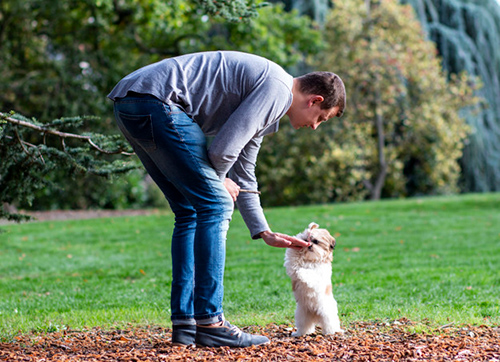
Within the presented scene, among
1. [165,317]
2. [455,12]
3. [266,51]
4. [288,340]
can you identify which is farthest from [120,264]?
[455,12]

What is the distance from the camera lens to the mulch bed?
126 inches

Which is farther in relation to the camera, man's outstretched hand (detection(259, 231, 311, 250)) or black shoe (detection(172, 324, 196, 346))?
man's outstretched hand (detection(259, 231, 311, 250))

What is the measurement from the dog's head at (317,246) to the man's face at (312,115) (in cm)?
73

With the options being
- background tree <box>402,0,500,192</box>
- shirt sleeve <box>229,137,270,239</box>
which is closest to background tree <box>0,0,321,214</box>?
background tree <box>402,0,500,192</box>

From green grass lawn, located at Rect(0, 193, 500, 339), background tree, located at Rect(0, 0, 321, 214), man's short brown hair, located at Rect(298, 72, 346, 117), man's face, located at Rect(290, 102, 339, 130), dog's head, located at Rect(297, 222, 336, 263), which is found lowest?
green grass lawn, located at Rect(0, 193, 500, 339)

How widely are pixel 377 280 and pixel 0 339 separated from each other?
3.75m

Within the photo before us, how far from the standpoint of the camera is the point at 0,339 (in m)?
3.96

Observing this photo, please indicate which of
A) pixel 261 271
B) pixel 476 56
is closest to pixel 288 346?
pixel 261 271

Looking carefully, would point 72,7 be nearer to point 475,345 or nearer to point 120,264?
point 120,264

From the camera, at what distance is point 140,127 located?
312 cm

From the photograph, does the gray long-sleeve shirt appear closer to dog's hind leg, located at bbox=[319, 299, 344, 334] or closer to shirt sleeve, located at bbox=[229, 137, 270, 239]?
shirt sleeve, located at bbox=[229, 137, 270, 239]

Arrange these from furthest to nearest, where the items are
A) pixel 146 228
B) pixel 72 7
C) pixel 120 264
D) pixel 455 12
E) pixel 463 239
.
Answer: pixel 455 12 → pixel 72 7 → pixel 146 228 → pixel 463 239 → pixel 120 264

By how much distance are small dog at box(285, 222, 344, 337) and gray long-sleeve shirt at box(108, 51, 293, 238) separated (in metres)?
0.81

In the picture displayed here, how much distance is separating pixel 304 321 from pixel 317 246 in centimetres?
52
